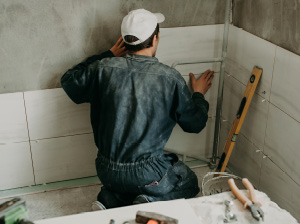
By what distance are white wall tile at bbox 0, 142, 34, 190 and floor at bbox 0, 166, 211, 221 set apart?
0.36 feet

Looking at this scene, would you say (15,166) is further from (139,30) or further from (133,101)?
(139,30)

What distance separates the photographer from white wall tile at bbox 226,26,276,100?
229 centimetres

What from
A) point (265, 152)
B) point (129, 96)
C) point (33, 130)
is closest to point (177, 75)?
point (129, 96)

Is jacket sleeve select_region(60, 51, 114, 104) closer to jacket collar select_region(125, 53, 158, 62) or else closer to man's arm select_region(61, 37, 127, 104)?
Result: man's arm select_region(61, 37, 127, 104)

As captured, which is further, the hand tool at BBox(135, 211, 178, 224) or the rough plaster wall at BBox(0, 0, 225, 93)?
the rough plaster wall at BBox(0, 0, 225, 93)

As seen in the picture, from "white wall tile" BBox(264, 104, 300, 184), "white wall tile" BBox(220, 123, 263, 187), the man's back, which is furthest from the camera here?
"white wall tile" BBox(220, 123, 263, 187)

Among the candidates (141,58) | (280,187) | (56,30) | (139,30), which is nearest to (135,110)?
(141,58)

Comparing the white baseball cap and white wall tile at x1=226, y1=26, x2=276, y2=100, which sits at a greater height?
the white baseball cap

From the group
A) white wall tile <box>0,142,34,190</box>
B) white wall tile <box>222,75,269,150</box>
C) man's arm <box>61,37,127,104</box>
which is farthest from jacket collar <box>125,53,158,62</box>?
white wall tile <box>0,142,34,190</box>

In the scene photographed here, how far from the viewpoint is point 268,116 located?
236cm

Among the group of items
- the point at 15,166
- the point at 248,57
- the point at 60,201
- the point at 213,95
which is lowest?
the point at 60,201

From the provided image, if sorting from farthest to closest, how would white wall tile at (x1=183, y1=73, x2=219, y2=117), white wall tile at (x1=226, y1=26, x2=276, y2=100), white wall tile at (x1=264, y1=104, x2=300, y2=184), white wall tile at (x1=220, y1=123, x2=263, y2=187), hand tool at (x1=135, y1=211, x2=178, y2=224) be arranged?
white wall tile at (x1=183, y1=73, x2=219, y2=117) → white wall tile at (x1=220, y1=123, x2=263, y2=187) → white wall tile at (x1=226, y1=26, x2=276, y2=100) → white wall tile at (x1=264, y1=104, x2=300, y2=184) → hand tool at (x1=135, y1=211, x2=178, y2=224)

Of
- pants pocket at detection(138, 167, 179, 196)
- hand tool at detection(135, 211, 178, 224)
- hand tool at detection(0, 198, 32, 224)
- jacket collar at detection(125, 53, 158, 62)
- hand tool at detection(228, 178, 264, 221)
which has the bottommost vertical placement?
pants pocket at detection(138, 167, 179, 196)

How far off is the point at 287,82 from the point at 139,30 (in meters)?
0.81
